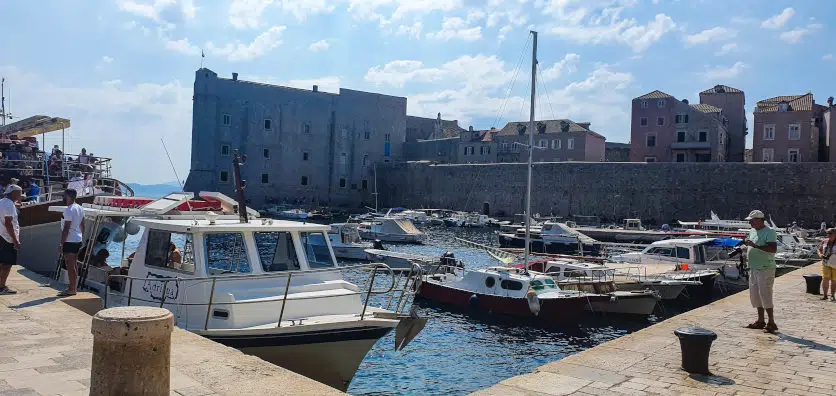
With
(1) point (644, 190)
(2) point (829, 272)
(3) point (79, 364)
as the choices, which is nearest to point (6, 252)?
(3) point (79, 364)

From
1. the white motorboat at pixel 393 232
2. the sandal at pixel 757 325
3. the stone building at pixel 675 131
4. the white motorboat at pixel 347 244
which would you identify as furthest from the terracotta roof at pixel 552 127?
the sandal at pixel 757 325

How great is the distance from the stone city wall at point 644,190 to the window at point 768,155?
733 cm

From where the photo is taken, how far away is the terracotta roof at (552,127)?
2653 inches

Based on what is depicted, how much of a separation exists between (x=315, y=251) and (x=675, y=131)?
183ft

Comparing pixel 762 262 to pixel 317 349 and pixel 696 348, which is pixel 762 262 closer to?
pixel 696 348

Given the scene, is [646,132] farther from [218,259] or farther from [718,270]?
[218,259]

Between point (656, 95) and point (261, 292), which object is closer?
point (261, 292)

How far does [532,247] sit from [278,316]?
28.8m

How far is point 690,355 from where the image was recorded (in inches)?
267

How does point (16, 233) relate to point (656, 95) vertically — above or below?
below

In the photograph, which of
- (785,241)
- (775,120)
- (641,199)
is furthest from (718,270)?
(775,120)

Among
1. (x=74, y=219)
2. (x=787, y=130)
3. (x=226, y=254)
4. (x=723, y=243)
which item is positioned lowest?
(x=723, y=243)

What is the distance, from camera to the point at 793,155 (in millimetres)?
54094

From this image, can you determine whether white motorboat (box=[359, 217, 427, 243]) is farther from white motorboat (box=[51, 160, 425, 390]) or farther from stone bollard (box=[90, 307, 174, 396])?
stone bollard (box=[90, 307, 174, 396])
